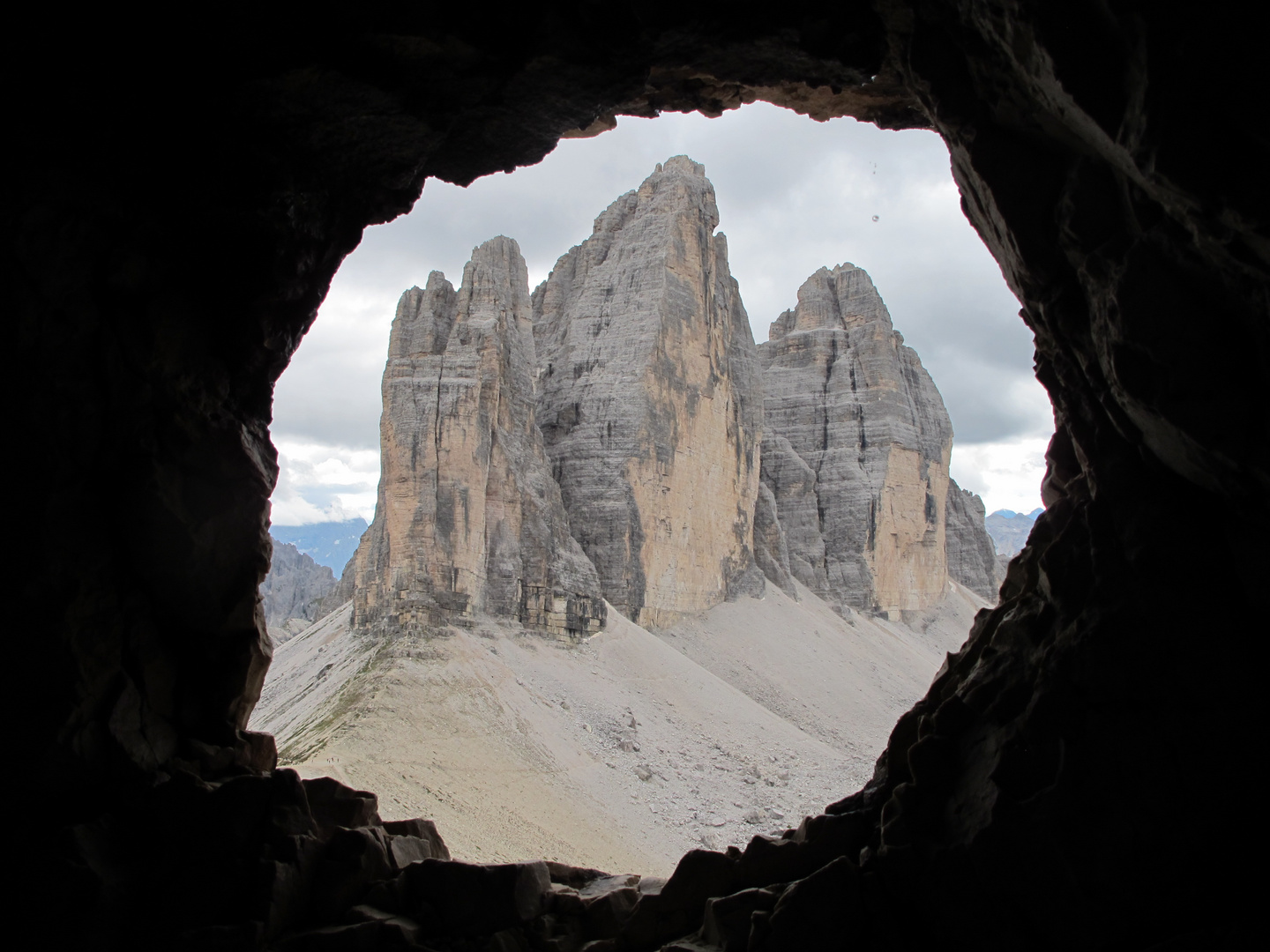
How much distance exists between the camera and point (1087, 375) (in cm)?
489

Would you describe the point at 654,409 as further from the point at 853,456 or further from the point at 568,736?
the point at 853,456

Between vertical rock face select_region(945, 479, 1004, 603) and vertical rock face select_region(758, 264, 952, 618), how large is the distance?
1373 cm

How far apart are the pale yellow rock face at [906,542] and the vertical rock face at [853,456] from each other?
9cm

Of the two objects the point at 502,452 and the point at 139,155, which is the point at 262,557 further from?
the point at 502,452

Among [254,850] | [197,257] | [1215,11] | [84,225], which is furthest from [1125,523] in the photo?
[84,225]

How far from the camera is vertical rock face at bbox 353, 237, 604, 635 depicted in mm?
28797

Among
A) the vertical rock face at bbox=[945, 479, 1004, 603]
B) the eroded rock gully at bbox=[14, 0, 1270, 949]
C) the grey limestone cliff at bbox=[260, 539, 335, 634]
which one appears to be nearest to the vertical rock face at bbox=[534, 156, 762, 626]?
the eroded rock gully at bbox=[14, 0, 1270, 949]

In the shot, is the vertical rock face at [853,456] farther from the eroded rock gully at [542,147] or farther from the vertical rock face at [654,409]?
the eroded rock gully at [542,147]

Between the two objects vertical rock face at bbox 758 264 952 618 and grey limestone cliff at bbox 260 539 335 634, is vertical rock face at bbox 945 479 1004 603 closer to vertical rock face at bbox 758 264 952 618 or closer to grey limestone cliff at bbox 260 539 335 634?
vertical rock face at bbox 758 264 952 618

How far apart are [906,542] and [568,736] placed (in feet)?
147

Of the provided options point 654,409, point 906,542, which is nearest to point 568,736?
point 654,409

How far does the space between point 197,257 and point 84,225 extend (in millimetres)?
722

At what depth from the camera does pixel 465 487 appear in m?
29.8

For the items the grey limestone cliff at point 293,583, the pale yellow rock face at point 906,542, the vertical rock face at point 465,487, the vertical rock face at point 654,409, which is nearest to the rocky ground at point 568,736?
the vertical rock face at point 465,487
